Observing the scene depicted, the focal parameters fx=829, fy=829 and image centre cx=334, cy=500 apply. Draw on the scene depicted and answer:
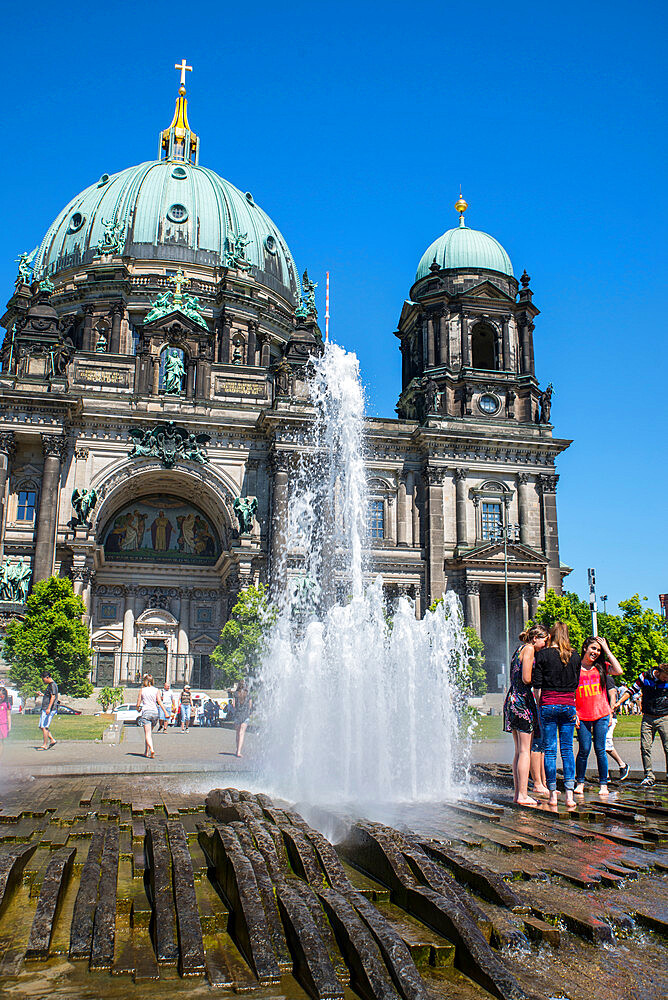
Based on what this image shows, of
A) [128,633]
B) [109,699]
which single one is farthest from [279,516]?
[109,699]

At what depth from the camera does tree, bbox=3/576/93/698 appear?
3366cm

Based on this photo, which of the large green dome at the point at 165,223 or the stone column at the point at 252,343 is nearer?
the stone column at the point at 252,343

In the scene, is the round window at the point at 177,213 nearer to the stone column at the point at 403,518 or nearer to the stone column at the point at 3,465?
the stone column at the point at 3,465

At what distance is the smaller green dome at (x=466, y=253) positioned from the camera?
5012cm

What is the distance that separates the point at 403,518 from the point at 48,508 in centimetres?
1839

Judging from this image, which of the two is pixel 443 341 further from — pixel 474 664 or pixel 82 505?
pixel 82 505

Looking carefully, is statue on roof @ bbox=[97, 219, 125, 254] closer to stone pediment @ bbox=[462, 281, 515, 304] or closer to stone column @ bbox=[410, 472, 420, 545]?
stone pediment @ bbox=[462, 281, 515, 304]

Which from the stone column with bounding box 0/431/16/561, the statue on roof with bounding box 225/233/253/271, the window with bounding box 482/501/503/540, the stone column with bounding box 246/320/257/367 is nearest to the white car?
the stone column with bounding box 0/431/16/561

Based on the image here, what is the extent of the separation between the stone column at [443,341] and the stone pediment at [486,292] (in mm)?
1817

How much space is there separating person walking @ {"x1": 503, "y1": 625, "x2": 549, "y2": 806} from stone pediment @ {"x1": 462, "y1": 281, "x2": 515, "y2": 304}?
133 feet

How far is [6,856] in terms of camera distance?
6387mm

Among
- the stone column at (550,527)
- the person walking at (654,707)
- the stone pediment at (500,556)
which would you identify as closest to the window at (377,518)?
the stone pediment at (500,556)

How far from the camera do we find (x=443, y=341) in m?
47.9

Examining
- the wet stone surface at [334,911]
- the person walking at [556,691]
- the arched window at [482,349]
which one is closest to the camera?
the wet stone surface at [334,911]
